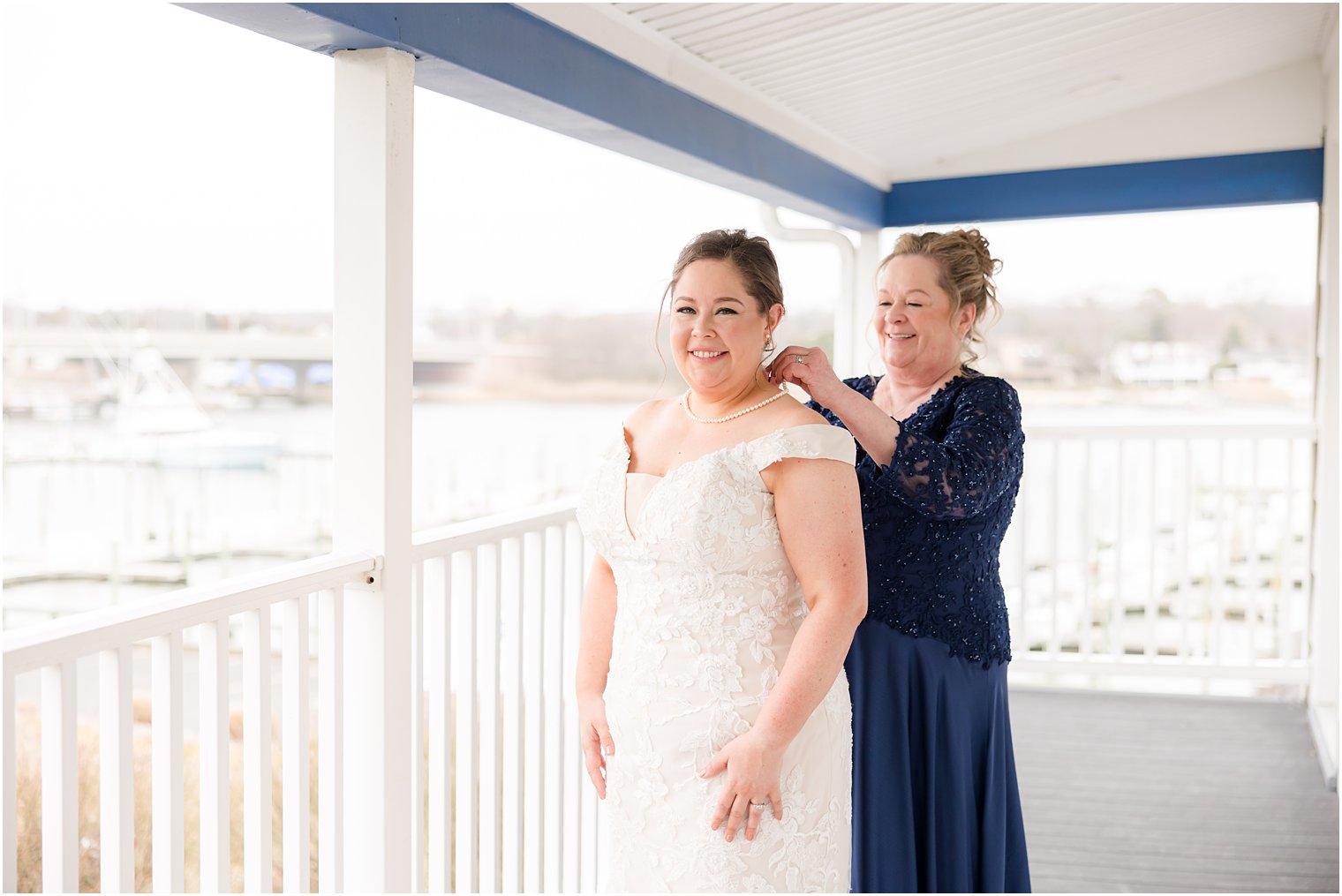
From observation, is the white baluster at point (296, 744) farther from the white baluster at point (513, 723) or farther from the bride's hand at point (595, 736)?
the white baluster at point (513, 723)

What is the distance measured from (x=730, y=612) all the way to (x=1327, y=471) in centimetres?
421

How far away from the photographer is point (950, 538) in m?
2.33

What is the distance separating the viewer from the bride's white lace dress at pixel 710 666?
73.6 inches

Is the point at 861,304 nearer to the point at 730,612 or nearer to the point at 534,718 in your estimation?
the point at 534,718

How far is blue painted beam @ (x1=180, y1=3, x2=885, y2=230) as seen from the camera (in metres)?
2.15

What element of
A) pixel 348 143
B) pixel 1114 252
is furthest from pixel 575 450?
pixel 348 143

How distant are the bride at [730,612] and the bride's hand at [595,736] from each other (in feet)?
0.26

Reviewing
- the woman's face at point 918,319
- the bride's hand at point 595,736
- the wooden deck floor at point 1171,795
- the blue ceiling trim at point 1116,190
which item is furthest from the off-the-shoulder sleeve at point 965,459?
the blue ceiling trim at point 1116,190

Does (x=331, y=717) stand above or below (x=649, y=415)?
below

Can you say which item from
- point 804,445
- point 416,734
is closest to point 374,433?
point 416,734

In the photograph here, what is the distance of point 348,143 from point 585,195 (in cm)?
2731

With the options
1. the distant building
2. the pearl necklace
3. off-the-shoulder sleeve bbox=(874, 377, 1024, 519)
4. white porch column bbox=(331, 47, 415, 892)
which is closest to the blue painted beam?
white porch column bbox=(331, 47, 415, 892)

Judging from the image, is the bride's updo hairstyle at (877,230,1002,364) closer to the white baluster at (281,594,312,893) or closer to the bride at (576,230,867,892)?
the bride at (576,230,867,892)

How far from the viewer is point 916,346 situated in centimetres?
240
